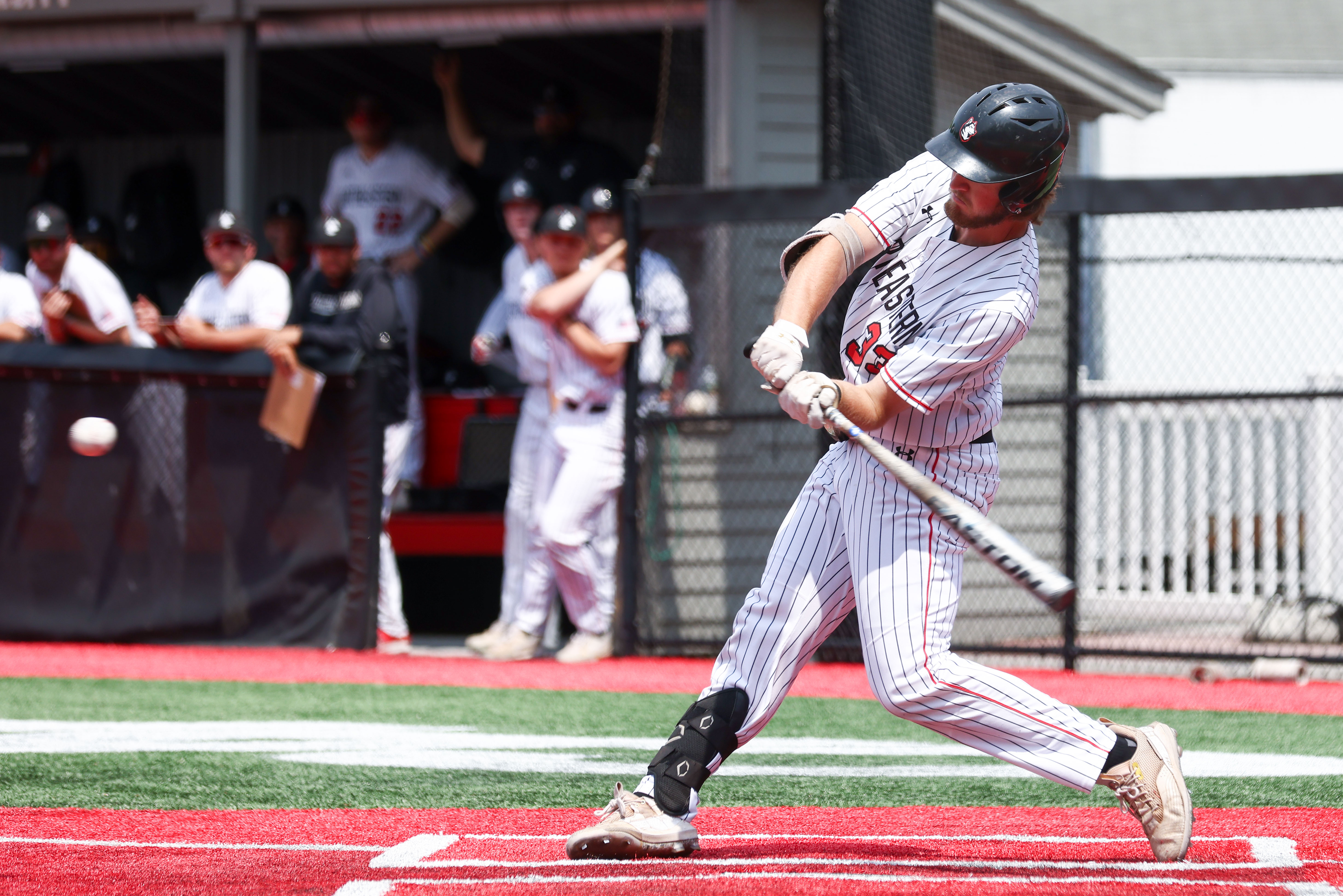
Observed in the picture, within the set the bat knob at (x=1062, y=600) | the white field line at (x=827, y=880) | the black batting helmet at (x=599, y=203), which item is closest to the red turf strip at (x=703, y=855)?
the white field line at (x=827, y=880)

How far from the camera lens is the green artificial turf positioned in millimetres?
4156

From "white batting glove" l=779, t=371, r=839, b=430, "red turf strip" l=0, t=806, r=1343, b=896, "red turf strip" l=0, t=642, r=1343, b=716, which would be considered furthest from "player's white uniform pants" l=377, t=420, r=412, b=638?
"white batting glove" l=779, t=371, r=839, b=430

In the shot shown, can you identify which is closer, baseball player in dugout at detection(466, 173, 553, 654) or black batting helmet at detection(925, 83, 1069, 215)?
black batting helmet at detection(925, 83, 1069, 215)

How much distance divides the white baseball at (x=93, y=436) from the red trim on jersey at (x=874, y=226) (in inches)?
215

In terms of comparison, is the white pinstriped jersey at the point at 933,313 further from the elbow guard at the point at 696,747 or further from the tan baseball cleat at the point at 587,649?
the tan baseball cleat at the point at 587,649

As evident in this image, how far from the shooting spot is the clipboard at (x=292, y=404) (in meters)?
7.91

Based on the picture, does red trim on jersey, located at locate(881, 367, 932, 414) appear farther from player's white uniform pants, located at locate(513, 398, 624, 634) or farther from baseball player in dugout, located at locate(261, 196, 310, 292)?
baseball player in dugout, located at locate(261, 196, 310, 292)

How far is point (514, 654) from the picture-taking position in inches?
309

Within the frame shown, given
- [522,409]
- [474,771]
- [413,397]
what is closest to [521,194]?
[522,409]

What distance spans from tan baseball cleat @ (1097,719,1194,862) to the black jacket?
5.41 metres

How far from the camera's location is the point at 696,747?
10.9 ft

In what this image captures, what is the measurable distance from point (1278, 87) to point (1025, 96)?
20007 mm

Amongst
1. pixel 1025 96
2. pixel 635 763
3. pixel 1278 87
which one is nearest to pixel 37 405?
pixel 635 763

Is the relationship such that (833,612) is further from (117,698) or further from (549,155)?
(549,155)
